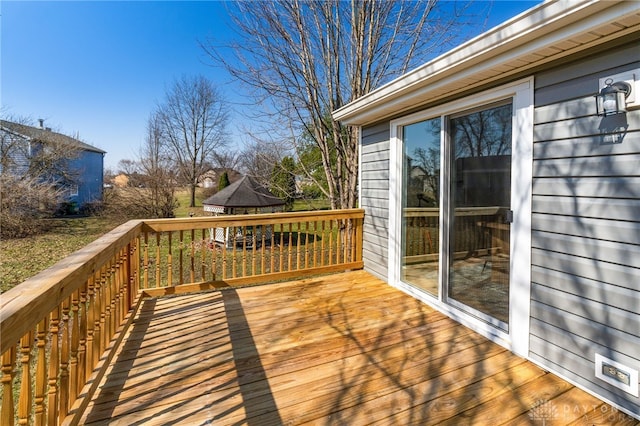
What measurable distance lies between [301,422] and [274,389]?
1.08 feet

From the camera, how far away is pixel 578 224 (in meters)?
1.93

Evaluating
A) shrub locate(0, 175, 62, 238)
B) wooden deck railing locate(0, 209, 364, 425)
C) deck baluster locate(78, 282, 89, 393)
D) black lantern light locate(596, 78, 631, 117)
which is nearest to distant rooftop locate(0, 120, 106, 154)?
shrub locate(0, 175, 62, 238)

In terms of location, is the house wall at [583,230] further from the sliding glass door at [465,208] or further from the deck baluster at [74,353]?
the deck baluster at [74,353]

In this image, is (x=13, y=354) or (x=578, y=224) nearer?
(x=13, y=354)

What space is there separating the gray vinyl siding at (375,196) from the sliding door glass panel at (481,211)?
3.59ft

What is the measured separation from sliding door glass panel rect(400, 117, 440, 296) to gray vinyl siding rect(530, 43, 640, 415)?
1.00 m

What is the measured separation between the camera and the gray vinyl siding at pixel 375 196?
3.94m

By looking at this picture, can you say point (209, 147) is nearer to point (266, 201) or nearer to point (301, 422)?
point (266, 201)

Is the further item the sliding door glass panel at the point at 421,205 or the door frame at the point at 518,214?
the sliding door glass panel at the point at 421,205

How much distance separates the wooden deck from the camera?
5.61 ft

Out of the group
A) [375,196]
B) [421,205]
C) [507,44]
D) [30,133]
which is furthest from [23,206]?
[507,44]

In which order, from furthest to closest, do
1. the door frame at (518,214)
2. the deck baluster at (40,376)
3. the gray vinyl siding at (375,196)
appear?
the gray vinyl siding at (375,196) → the door frame at (518,214) → the deck baluster at (40,376)

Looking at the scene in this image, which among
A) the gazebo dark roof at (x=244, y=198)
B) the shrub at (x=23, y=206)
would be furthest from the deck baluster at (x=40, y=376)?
the shrub at (x=23, y=206)

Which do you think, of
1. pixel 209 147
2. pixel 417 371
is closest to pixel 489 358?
pixel 417 371
